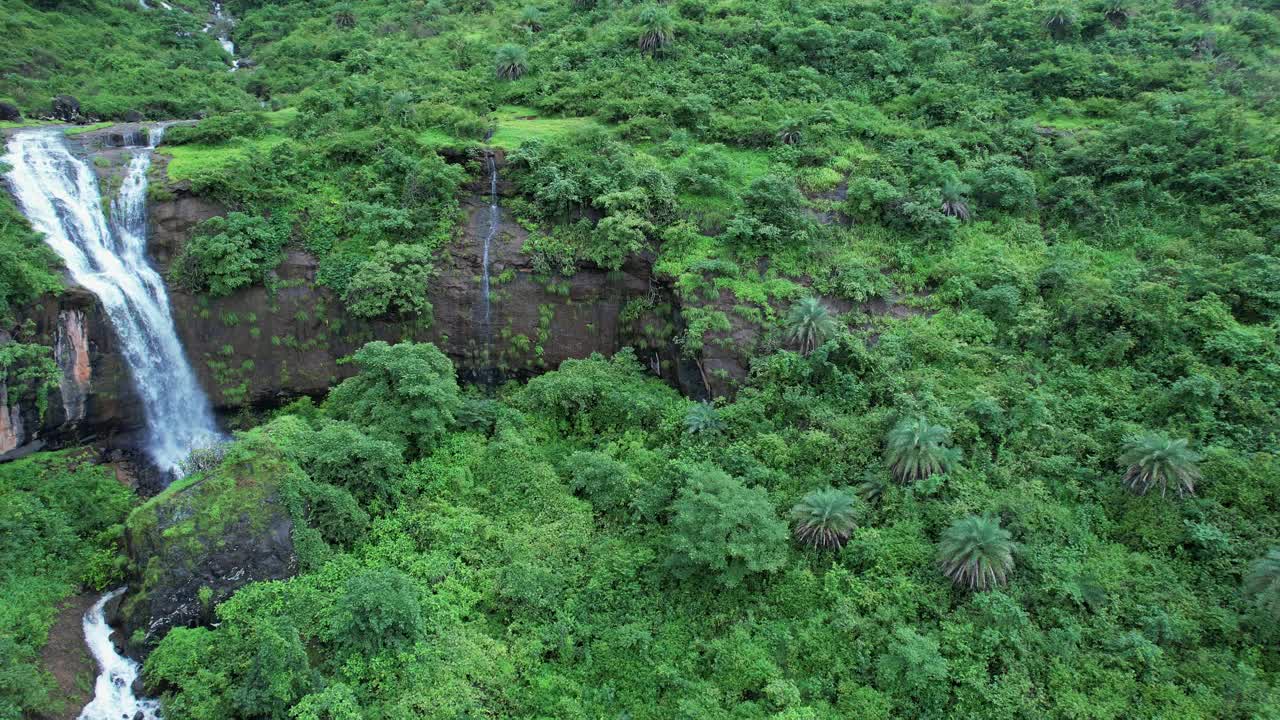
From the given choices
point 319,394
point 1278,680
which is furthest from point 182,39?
point 1278,680

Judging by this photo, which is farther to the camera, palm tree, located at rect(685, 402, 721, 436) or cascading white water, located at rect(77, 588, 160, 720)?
palm tree, located at rect(685, 402, 721, 436)

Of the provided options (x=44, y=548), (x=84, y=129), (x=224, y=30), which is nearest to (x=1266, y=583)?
(x=44, y=548)

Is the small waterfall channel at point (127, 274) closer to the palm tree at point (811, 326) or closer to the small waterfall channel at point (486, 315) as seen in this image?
the small waterfall channel at point (486, 315)

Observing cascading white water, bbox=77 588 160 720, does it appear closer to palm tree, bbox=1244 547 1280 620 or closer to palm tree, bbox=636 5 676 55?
Result: palm tree, bbox=1244 547 1280 620

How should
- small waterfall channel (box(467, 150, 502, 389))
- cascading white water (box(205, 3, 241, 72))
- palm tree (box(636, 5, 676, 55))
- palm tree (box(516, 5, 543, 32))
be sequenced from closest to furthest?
1. small waterfall channel (box(467, 150, 502, 389))
2. palm tree (box(636, 5, 676, 55))
3. palm tree (box(516, 5, 543, 32))
4. cascading white water (box(205, 3, 241, 72))

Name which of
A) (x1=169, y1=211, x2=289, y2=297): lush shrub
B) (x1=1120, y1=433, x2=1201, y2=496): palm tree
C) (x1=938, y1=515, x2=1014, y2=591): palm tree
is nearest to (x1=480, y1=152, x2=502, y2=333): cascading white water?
(x1=169, y1=211, x2=289, y2=297): lush shrub

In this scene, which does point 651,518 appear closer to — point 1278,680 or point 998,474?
point 998,474

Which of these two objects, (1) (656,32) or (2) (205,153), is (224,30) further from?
(1) (656,32)
